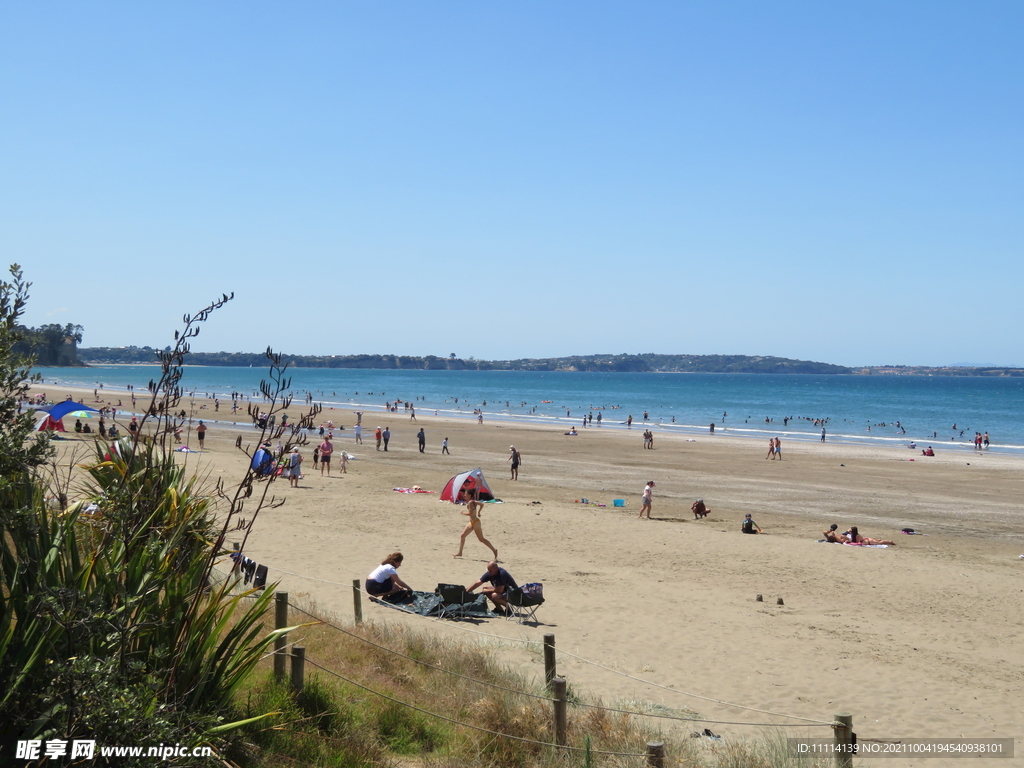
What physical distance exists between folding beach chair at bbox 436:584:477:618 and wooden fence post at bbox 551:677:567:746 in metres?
5.28

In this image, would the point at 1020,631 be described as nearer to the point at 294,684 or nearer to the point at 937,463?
the point at 294,684

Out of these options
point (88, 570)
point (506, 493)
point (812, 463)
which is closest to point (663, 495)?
point (506, 493)

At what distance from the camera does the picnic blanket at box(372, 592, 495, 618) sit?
1145cm

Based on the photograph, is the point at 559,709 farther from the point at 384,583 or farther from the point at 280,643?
the point at 384,583

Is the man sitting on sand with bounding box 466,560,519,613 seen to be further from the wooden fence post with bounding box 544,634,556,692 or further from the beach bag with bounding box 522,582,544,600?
the wooden fence post with bounding box 544,634,556,692

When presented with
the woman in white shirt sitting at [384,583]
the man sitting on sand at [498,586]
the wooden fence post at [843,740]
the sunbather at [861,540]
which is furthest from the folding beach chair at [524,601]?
the sunbather at [861,540]

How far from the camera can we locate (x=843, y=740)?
5402mm

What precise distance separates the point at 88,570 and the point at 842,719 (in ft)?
15.7

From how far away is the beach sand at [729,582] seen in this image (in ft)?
30.1

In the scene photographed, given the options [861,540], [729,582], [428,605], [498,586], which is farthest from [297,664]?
[861,540]

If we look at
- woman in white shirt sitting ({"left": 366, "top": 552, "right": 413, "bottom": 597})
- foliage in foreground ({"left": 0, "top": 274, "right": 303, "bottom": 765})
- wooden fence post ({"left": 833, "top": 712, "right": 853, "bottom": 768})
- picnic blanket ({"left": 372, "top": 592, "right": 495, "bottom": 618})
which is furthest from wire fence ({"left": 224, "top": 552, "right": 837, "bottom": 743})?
foliage in foreground ({"left": 0, "top": 274, "right": 303, "bottom": 765})

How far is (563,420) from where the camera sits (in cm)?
7106

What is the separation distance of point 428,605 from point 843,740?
278 inches

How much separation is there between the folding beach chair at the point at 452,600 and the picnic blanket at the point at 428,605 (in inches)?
1.9
